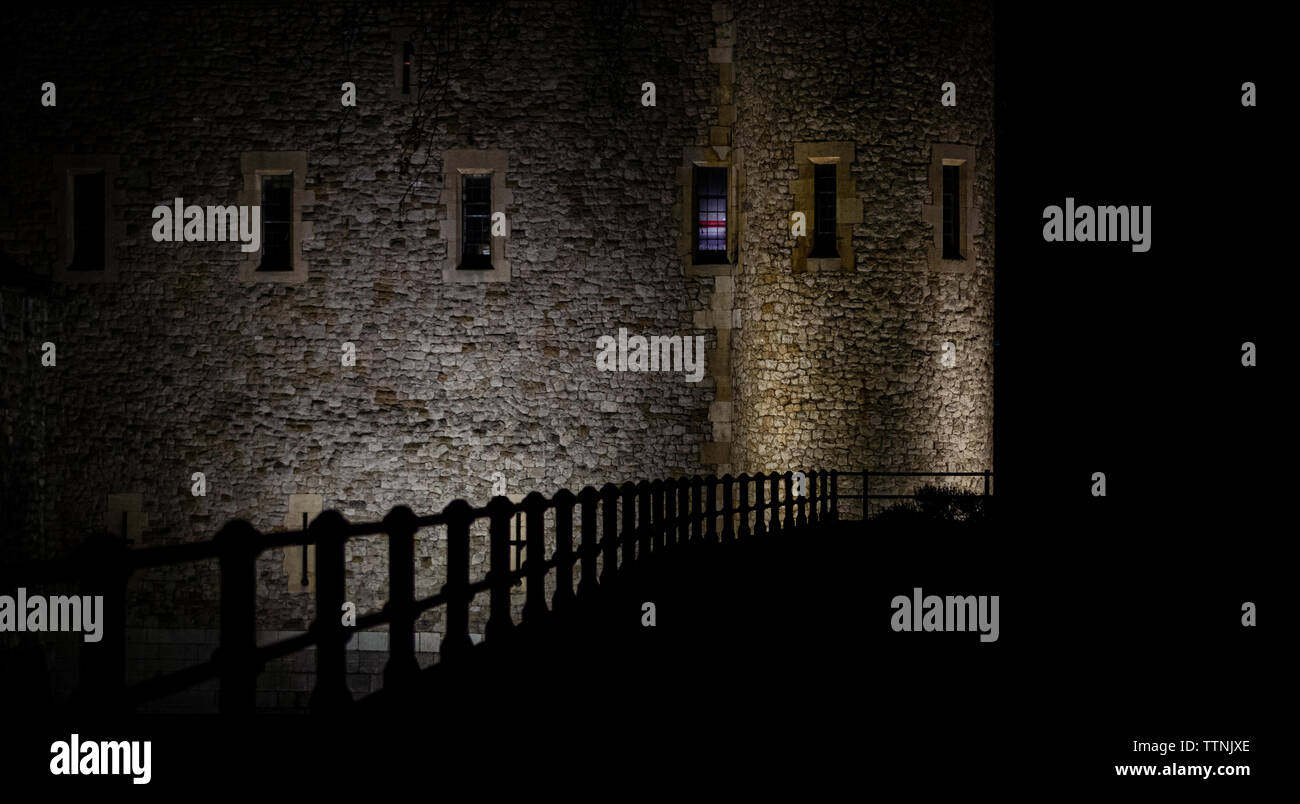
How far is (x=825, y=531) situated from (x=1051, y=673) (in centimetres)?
850

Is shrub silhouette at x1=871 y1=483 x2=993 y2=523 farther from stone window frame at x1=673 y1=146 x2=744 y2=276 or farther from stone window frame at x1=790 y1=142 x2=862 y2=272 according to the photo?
stone window frame at x1=673 y1=146 x2=744 y2=276

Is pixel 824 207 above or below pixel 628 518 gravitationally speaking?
above

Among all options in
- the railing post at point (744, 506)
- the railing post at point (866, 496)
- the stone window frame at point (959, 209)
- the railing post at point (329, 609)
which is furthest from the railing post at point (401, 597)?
the stone window frame at point (959, 209)

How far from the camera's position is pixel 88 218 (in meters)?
19.2

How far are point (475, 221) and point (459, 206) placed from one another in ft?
1.14

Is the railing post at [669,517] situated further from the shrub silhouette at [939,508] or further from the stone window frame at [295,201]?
the stone window frame at [295,201]

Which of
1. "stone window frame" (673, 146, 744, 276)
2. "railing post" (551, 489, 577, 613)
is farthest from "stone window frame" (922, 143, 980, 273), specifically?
"railing post" (551, 489, 577, 613)

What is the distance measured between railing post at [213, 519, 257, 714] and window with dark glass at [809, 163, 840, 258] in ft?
55.3

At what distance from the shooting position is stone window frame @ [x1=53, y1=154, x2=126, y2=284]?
61.9ft

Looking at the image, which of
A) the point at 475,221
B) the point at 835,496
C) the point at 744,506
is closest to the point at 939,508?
the point at 835,496

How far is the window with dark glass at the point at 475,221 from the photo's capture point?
18625mm

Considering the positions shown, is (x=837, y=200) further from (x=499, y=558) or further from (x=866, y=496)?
(x=499, y=558)
